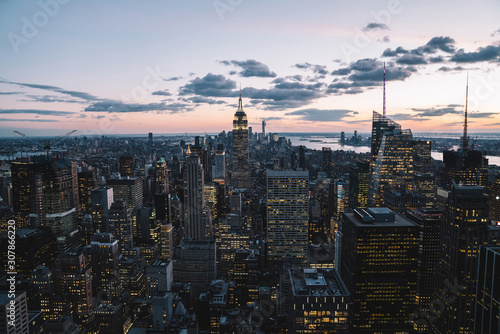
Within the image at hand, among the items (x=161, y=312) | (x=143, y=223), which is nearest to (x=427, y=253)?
(x=161, y=312)

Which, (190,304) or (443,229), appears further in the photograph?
(190,304)

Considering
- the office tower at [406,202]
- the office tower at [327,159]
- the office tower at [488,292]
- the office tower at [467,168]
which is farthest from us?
the office tower at [327,159]

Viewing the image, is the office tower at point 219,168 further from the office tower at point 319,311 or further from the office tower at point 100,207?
the office tower at point 319,311

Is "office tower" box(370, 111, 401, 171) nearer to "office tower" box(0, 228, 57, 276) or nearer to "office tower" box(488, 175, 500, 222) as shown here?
"office tower" box(488, 175, 500, 222)

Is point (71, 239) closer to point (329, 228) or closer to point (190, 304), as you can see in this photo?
point (190, 304)

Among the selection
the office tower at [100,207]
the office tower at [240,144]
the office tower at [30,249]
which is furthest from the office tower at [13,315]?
the office tower at [240,144]

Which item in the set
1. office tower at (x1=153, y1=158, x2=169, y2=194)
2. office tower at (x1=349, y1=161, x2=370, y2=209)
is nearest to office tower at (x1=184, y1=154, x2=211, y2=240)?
office tower at (x1=153, y1=158, x2=169, y2=194)

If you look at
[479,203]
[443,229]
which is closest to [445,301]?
[443,229]
